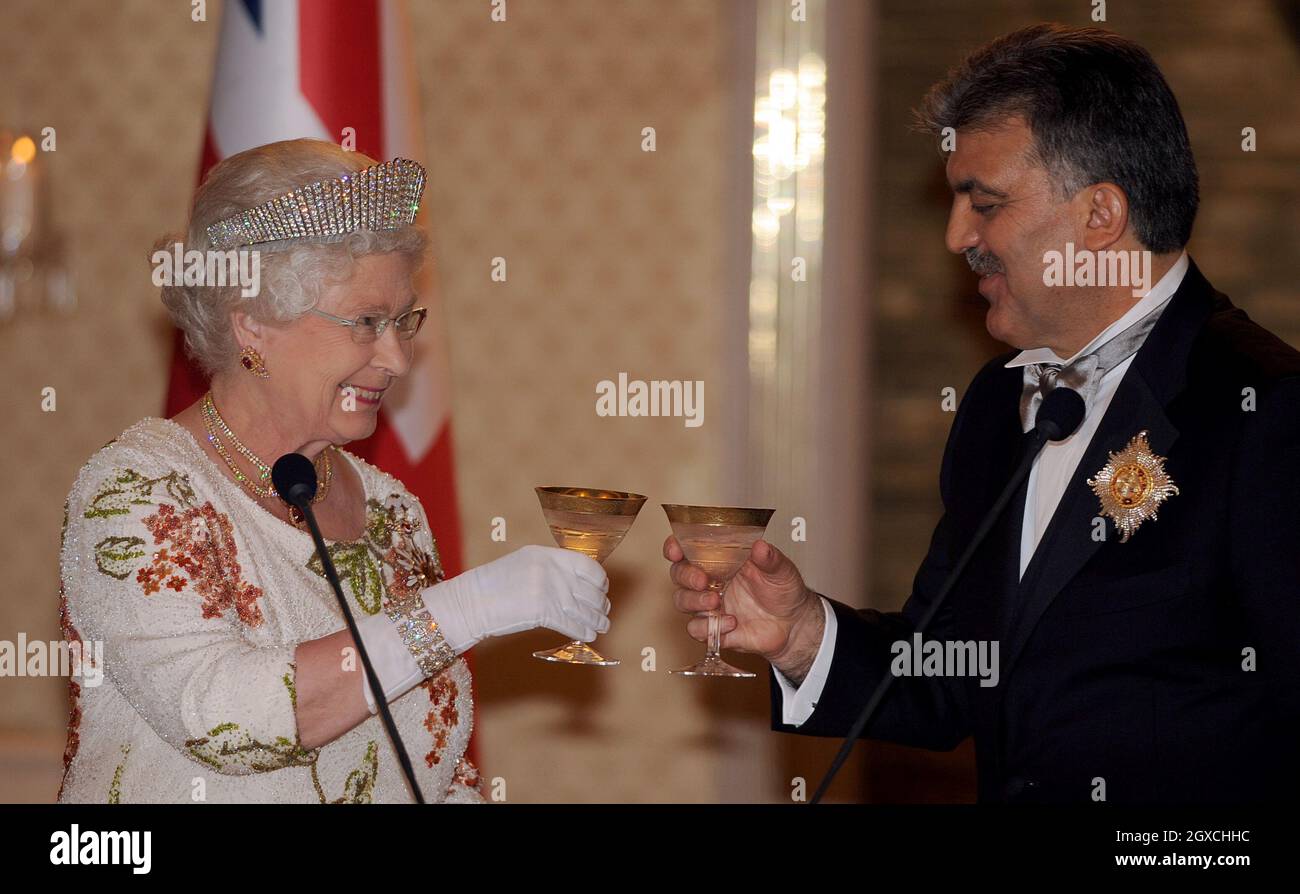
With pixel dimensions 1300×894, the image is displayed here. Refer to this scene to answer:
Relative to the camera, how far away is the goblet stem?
6.59 feet

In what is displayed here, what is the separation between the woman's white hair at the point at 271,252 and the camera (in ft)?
6.40

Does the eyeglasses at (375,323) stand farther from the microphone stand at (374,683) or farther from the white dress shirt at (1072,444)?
the white dress shirt at (1072,444)

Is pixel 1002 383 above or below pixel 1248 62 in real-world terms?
below

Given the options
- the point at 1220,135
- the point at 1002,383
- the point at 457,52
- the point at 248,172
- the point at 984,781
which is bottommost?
the point at 984,781

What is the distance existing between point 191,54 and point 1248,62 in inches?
125

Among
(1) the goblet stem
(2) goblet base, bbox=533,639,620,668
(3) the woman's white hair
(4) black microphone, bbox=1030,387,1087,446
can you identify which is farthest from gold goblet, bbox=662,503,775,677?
(3) the woman's white hair

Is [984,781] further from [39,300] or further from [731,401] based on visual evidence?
[39,300]

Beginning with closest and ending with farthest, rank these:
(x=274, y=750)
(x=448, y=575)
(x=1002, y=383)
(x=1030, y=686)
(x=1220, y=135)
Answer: (x=274, y=750) → (x=1030, y=686) → (x=1002, y=383) → (x=448, y=575) → (x=1220, y=135)

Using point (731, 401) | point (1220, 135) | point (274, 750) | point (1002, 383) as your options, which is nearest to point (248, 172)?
point (274, 750)

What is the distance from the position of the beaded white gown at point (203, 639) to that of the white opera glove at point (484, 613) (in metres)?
0.06

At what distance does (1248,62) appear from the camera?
386 centimetres

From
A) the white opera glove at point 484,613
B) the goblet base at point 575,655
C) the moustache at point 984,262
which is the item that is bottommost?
the goblet base at point 575,655

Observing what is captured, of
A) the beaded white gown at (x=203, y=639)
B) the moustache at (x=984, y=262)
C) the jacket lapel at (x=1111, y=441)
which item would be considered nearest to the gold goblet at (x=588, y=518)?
the beaded white gown at (x=203, y=639)

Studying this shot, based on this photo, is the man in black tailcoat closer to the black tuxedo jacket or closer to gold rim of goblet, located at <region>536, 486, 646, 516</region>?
the black tuxedo jacket
